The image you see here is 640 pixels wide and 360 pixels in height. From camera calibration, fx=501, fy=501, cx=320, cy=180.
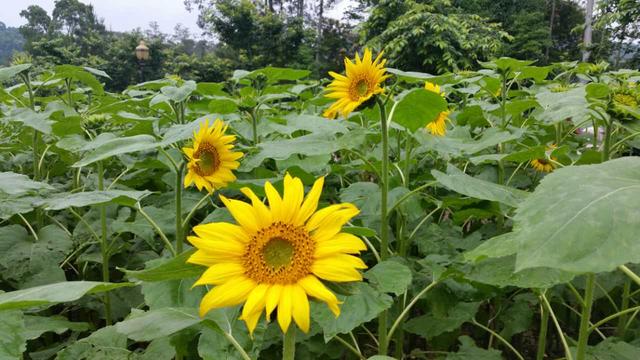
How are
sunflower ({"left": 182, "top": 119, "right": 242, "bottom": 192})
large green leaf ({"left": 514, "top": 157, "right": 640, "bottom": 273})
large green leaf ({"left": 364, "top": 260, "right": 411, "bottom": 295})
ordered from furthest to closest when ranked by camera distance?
1. sunflower ({"left": 182, "top": 119, "right": 242, "bottom": 192})
2. large green leaf ({"left": 364, "top": 260, "right": 411, "bottom": 295})
3. large green leaf ({"left": 514, "top": 157, "right": 640, "bottom": 273})

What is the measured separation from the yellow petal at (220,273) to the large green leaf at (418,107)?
538 mm

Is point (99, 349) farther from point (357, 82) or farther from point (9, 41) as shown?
point (9, 41)

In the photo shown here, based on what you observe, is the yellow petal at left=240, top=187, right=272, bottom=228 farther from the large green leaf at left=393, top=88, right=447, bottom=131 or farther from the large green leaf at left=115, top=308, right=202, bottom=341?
the large green leaf at left=393, top=88, right=447, bottom=131

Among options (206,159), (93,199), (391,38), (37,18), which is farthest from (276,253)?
(37,18)

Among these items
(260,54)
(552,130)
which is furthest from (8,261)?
(260,54)

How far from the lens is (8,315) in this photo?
0.74 meters

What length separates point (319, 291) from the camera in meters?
0.62

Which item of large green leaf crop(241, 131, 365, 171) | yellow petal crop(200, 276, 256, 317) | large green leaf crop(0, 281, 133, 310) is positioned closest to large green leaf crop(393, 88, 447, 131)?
large green leaf crop(241, 131, 365, 171)

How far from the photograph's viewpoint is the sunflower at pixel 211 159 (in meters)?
1.23

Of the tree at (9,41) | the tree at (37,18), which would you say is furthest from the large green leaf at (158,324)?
the tree at (9,41)

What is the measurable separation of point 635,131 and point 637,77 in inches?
40.1

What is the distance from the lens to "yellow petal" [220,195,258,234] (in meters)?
0.68

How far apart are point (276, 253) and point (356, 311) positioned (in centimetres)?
18

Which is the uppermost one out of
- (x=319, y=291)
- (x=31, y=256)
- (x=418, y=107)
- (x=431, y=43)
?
(x=431, y=43)
